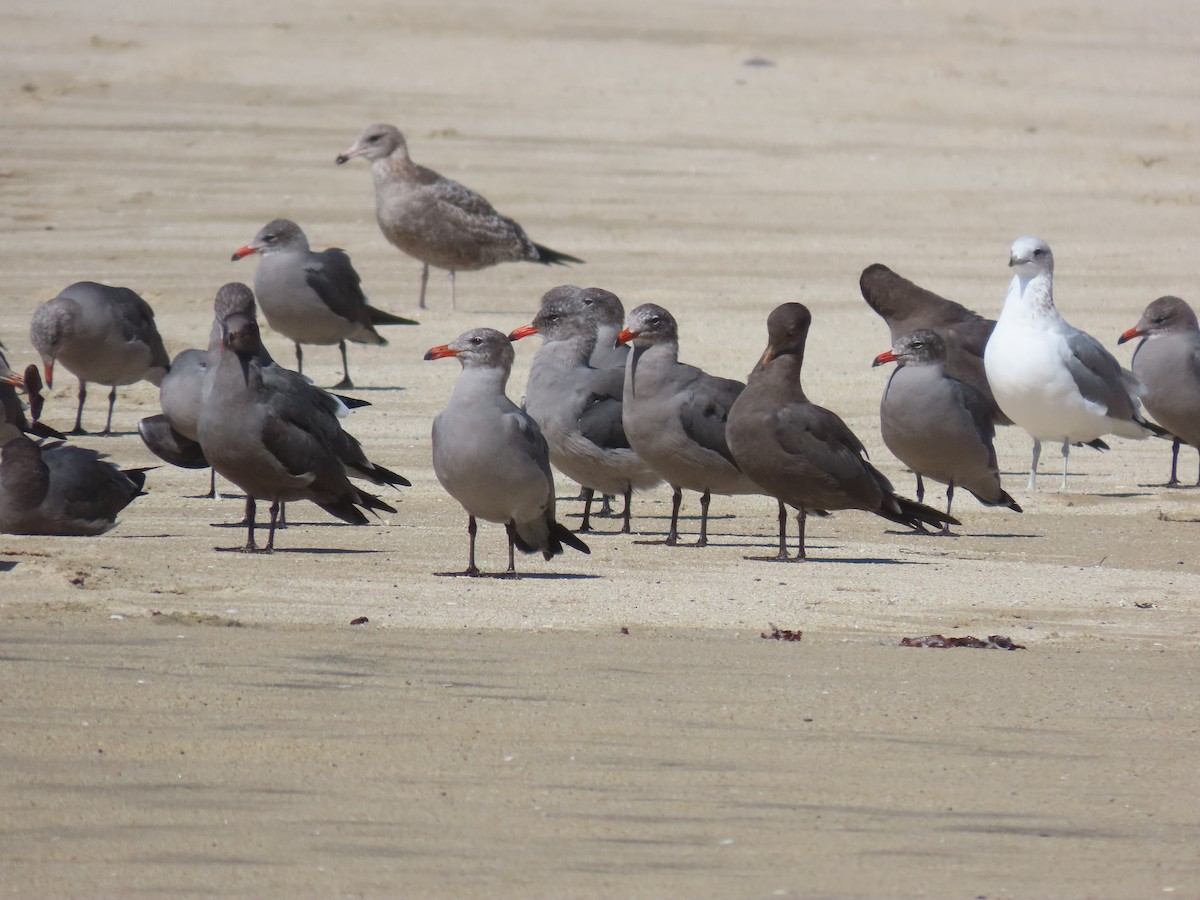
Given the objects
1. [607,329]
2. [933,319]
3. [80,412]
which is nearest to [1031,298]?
[933,319]

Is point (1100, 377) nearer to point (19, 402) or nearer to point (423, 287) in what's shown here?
point (19, 402)

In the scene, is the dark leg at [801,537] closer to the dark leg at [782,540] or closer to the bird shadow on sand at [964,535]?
the dark leg at [782,540]

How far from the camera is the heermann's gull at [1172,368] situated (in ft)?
Answer: 39.7

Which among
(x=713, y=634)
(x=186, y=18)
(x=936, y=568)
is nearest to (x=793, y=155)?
(x=186, y=18)

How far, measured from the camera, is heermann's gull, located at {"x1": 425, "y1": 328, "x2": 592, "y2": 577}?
8.02m

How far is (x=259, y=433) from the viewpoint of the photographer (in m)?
8.59

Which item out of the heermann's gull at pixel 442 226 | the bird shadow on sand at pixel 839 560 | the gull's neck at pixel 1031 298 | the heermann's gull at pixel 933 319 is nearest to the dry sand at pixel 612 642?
the bird shadow on sand at pixel 839 560

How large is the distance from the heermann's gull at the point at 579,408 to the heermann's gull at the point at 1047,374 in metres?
2.60

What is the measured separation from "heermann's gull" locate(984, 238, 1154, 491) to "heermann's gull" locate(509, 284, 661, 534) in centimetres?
260

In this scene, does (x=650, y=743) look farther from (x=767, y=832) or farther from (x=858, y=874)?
→ (x=858, y=874)

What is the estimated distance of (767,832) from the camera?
4805 millimetres

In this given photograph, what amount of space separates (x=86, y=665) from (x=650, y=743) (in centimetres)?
170

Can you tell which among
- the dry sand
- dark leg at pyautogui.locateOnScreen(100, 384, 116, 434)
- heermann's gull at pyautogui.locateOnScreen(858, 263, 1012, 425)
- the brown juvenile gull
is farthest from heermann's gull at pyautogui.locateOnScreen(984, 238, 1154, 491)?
dark leg at pyautogui.locateOnScreen(100, 384, 116, 434)

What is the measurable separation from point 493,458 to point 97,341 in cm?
506
